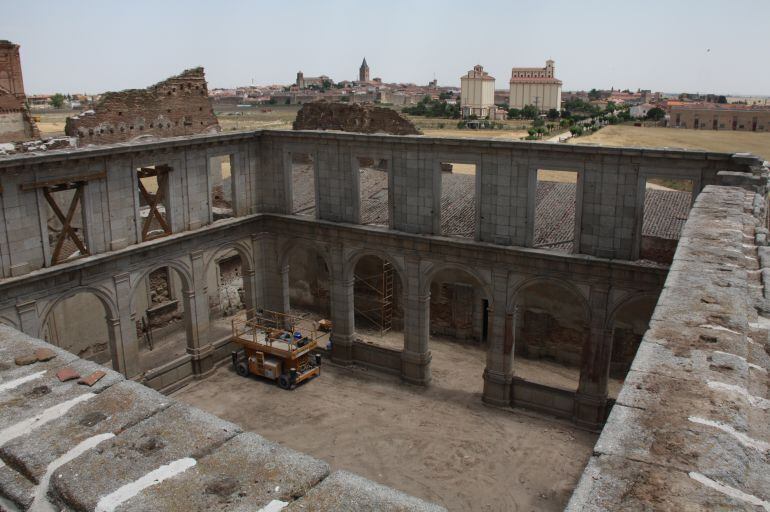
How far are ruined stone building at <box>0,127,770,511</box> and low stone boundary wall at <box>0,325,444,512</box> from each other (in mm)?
21

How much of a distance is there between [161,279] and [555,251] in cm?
1520

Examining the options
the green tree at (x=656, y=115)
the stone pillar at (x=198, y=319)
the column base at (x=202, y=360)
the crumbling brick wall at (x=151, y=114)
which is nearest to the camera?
the stone pillar at (x=198, y=319)

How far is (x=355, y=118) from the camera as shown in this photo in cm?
3014

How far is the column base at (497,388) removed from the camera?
2022cm

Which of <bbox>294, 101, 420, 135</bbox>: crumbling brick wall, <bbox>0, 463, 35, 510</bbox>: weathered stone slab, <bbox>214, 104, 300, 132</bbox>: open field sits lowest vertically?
<bbox>0, 463, 35, 510</bbox>: weathered stone slab

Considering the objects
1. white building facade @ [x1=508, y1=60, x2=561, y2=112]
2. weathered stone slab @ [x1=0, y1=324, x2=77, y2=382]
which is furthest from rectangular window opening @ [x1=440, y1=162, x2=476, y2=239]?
white building facade @ [x1=508, y1=60, x2=561, y2=112]

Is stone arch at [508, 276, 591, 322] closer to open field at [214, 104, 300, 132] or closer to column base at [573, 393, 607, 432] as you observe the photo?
column base at [573, 393, 607, 432]

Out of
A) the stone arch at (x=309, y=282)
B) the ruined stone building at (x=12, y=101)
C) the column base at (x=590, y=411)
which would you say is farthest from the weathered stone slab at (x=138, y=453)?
the ruined stone building at (x=12, y=101)

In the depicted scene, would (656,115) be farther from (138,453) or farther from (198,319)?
(138,453)

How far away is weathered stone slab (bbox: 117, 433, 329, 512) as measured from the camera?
4145 mm

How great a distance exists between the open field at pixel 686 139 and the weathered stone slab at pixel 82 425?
183ft

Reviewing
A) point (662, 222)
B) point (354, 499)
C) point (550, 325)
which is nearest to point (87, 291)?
point (550, 325)

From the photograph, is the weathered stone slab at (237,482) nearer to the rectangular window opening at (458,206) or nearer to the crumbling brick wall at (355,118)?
the rectangular window opening at (458,206)

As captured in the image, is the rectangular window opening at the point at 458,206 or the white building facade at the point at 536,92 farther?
the white building facade at the point at 536,92
